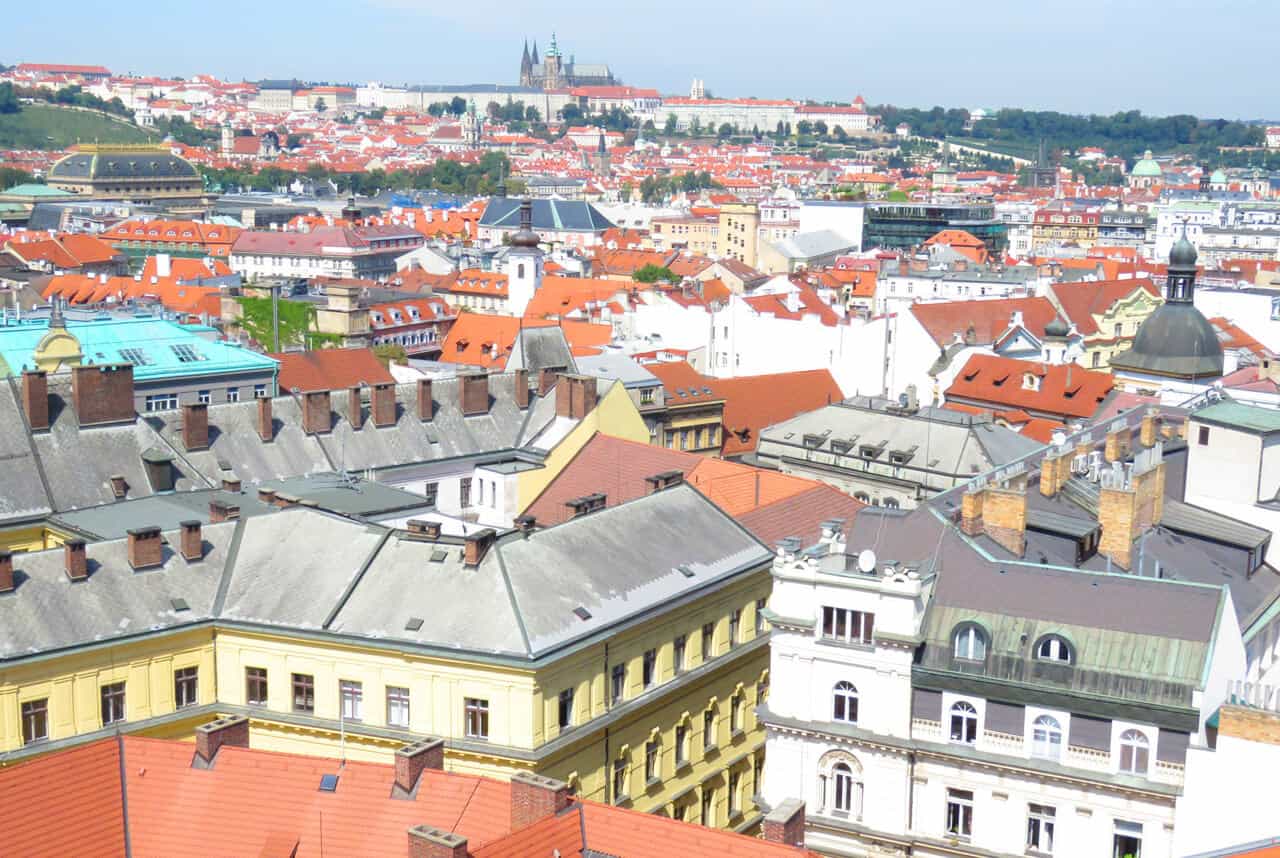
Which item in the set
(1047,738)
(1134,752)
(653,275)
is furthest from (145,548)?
(653,275)

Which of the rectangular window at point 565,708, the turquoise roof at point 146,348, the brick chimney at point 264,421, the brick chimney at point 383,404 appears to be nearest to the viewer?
the rectangular window at point 565,708

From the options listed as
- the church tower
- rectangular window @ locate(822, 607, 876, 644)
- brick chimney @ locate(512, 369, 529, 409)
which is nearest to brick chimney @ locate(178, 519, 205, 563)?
rectangular window @ locate(822, 607, 876, 644)

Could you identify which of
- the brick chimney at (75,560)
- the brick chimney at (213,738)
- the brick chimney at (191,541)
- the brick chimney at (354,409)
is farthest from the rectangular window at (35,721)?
the brick chimney at (354,409)

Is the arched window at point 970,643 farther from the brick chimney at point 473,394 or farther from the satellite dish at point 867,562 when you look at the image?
the brick chimney at point 473,394

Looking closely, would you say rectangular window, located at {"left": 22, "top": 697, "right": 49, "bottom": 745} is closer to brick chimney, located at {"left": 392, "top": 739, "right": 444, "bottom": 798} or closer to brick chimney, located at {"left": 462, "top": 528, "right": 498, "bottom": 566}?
brick chimney, located at {"left": 462, "top": 528, "right": 498, "bottom": 566}

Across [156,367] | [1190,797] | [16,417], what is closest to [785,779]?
[1190,797]

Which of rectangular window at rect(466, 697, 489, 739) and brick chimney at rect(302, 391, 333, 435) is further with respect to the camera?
brick chimney at rect(302, 391, 333, 435)

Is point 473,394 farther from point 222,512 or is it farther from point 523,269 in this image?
point 523,269
